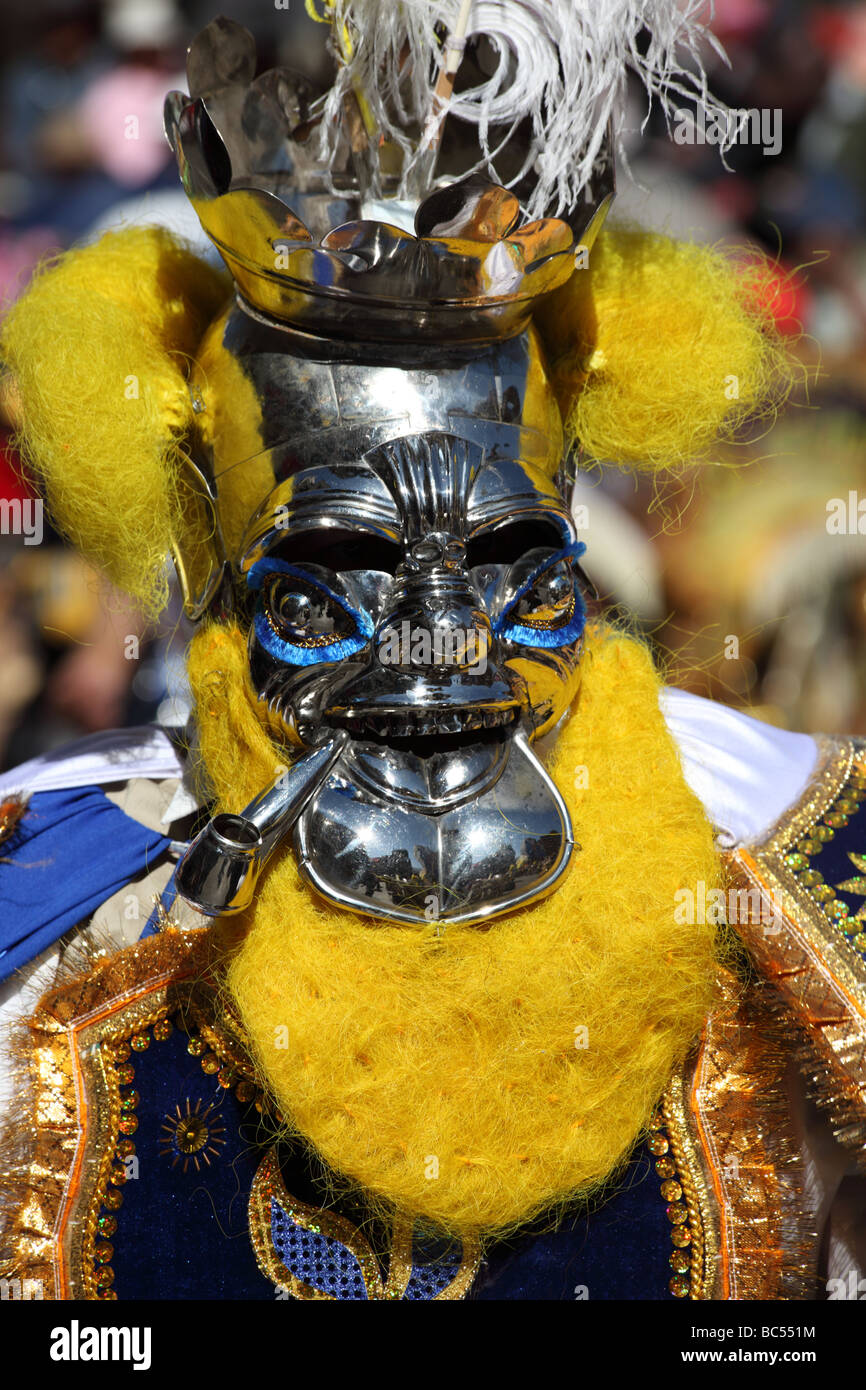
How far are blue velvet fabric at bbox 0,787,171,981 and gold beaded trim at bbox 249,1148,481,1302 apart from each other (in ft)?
1.39

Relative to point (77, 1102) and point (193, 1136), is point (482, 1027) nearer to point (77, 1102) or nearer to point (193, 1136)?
point (193, 1136)

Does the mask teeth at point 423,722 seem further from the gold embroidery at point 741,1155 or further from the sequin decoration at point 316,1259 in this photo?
the sequin decoration at point 316,1259

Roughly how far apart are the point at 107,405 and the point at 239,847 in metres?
0.64

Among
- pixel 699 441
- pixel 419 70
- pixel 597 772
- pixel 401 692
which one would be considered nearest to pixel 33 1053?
pixel 401 692

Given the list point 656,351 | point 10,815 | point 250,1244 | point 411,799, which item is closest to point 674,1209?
point 250,1244

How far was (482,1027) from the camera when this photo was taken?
1538 millimetres

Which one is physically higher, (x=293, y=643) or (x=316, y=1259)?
(x=293, y=643)

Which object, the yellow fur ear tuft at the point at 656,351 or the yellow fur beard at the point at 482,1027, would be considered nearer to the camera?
the yellow fur beard at the point at 482,1027

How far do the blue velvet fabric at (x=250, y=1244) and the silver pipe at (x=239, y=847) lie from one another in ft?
1.22

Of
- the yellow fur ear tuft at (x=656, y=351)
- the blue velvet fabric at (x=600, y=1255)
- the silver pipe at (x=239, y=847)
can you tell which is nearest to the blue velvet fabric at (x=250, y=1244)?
the blue velvet fabric at (x=600, y=1255)

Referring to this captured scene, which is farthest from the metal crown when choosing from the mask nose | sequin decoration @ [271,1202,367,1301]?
sequin decoration @ [271,1202,367,1301]

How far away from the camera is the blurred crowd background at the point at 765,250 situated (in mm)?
3627

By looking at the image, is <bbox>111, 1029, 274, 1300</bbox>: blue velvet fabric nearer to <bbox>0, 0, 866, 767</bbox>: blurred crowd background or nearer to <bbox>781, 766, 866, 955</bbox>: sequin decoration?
<bbox>781, 766, 866, 955</bbox>: sequin decoration

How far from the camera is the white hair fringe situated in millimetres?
1641
